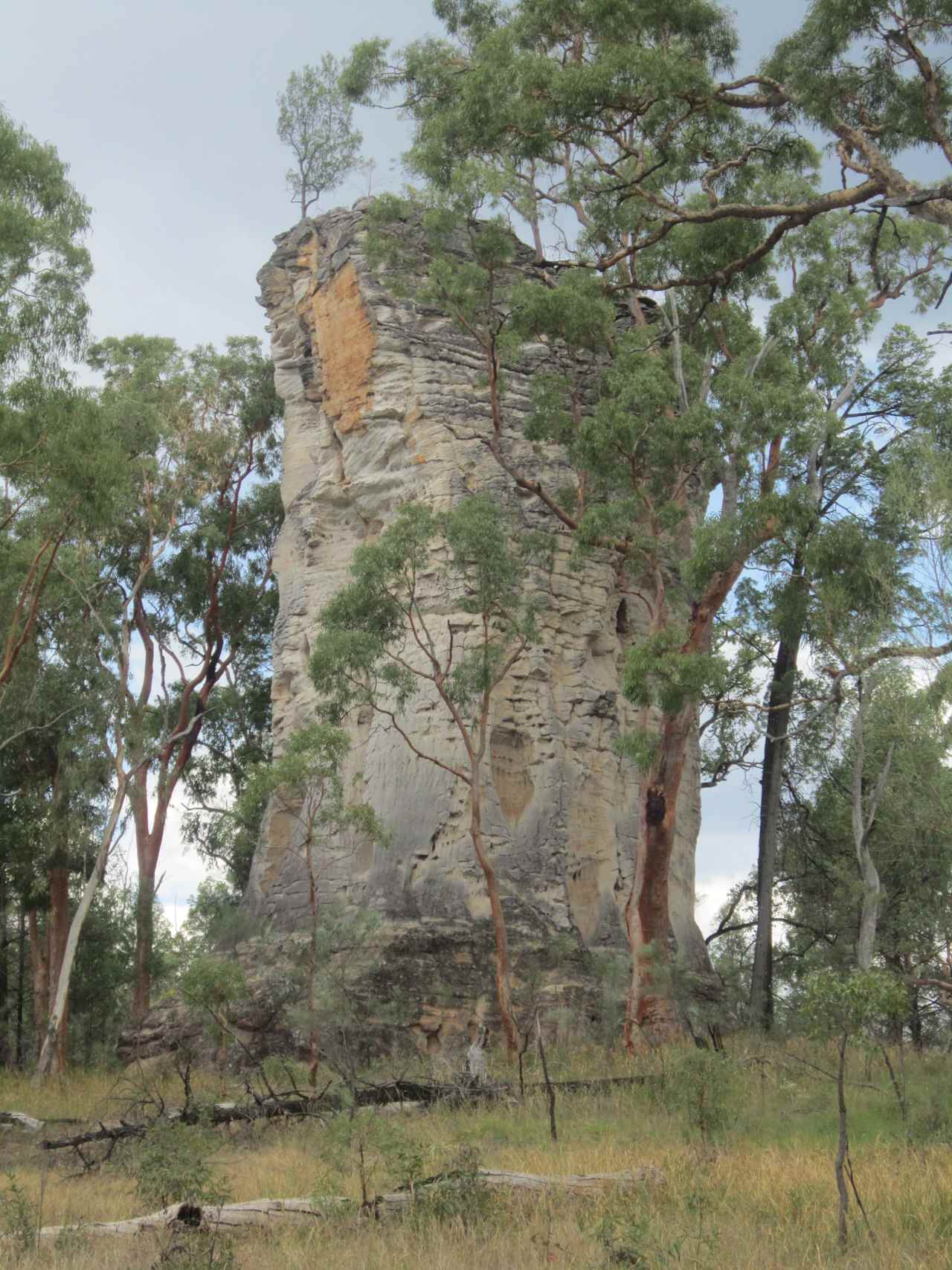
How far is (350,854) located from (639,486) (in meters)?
6.73

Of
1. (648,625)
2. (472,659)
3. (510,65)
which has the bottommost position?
(472,659)

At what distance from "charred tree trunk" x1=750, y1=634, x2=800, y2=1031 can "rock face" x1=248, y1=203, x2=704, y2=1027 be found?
105 centimetres

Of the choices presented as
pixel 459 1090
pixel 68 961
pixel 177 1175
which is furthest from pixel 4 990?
pixel 177 1175

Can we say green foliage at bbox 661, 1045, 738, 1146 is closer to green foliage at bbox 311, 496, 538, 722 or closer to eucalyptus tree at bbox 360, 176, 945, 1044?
eucalyptus tree at bbox 360, 176, 945, 1044

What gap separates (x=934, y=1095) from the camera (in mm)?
10688

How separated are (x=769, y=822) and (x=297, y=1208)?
1411 cm

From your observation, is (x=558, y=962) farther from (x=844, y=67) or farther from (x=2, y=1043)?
(x=2, y=1043)

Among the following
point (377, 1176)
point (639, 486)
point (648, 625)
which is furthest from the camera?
point (648, 625)

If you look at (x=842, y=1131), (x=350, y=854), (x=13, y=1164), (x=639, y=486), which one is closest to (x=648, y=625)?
(x=639, y=486)

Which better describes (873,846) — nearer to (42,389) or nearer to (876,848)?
(876,848)

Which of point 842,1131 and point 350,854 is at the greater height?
point 350,854

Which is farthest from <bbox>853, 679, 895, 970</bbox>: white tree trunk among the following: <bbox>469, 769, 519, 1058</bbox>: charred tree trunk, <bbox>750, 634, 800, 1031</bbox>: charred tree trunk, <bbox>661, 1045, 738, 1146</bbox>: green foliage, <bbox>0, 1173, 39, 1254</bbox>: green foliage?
<bbox>0, 1173, 39, 1254</bbox>: green foliage

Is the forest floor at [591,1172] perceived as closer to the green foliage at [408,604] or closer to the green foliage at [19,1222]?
the green foliage at [19,1222]

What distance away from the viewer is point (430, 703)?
18766 millimetres
